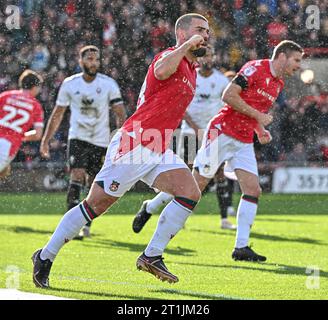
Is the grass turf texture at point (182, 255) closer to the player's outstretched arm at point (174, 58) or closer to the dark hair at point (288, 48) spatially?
the player's outstretched arm at point (174, 58)

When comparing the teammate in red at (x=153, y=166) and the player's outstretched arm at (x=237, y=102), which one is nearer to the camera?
the teammate in red at (x=153, y=166)

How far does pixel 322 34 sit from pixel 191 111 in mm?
8191

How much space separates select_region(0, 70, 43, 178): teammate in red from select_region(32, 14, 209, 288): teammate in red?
13.4ft

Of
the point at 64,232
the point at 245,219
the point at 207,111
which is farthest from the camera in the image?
the point at 207,111

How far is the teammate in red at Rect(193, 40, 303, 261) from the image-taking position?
980cm

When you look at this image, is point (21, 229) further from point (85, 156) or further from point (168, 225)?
point (168, 225)

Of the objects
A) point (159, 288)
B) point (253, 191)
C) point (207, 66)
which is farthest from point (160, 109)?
point (207, 66)

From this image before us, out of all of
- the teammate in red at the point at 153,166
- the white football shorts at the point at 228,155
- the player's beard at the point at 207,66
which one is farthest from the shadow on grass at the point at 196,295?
the player's beard at the point at 207,66

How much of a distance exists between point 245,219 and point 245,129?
0.92m

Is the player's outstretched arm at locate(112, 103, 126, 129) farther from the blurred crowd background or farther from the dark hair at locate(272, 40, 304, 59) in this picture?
the blurred crowd background

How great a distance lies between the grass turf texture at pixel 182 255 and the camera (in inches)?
295

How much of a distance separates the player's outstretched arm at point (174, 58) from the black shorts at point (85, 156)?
4.98 metres

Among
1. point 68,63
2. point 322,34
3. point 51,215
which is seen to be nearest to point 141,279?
point 51,215

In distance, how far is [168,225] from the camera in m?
7.68
